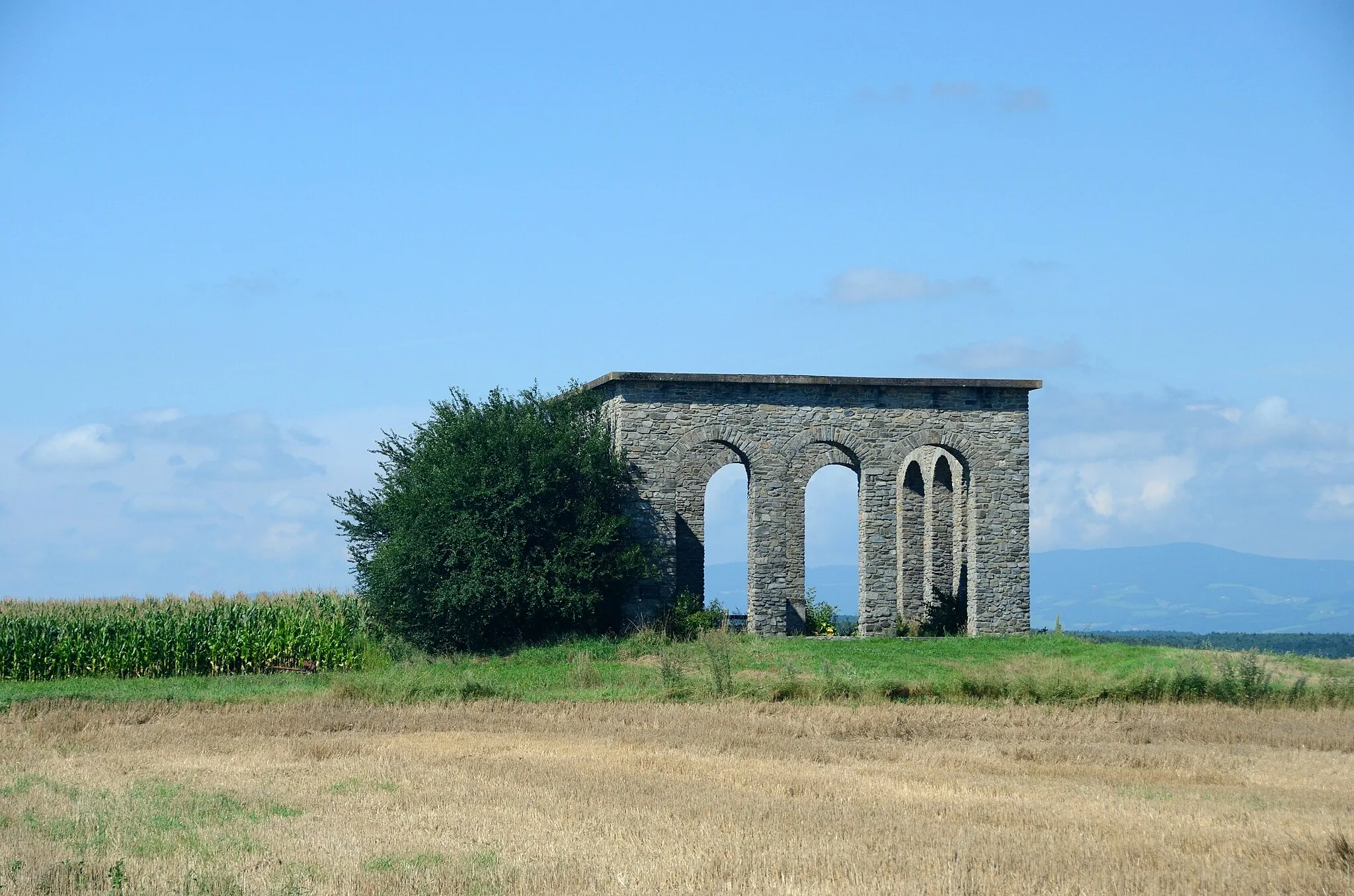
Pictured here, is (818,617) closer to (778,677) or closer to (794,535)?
(794,535)

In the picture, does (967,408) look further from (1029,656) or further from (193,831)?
(193,831)

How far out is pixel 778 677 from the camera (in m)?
22.8

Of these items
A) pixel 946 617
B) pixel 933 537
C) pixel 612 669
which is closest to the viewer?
pixel 612 669

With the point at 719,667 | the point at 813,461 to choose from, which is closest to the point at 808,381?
the point at 813,461

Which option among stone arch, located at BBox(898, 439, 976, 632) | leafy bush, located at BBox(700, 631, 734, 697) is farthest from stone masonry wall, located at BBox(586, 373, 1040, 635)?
leafy bush, located at BBox(700, 631, 734, 697)

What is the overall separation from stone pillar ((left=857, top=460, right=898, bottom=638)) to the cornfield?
38.9ft

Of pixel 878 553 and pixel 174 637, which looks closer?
pixel 174 637

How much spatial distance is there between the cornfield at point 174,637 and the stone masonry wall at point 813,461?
22.5 ft

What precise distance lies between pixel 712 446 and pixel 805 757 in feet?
56.1

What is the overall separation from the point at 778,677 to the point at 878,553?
990cm

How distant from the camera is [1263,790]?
1305 cm

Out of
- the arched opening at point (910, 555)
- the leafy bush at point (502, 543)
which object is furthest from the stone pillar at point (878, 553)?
the leafy bush at point (502, 543)

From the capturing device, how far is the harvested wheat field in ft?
30.7

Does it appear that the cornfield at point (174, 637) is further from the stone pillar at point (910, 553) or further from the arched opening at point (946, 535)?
the arched opening at point (946, 535)
